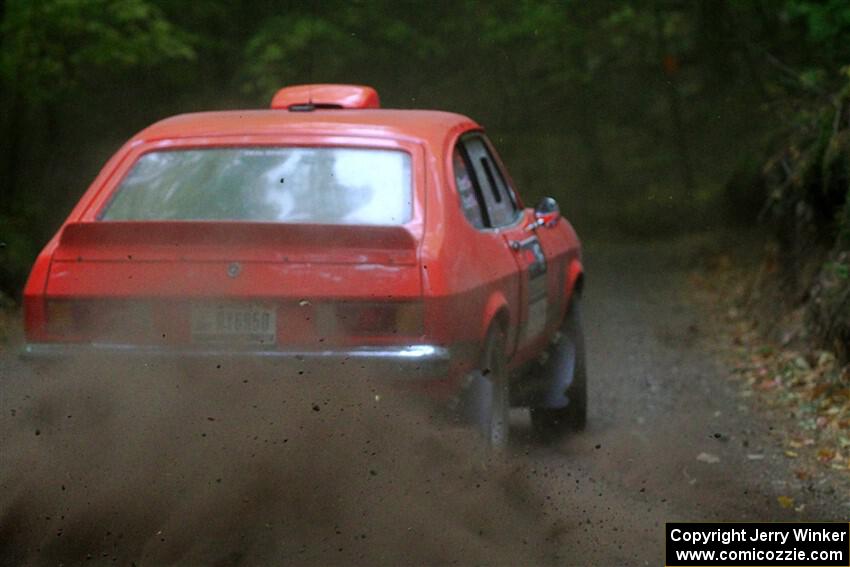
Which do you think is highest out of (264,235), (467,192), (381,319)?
(264,235)

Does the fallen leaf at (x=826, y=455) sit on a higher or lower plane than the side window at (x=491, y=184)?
lower

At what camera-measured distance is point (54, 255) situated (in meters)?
6.17

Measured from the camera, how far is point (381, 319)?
5.82 m

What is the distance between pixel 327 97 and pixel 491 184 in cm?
106

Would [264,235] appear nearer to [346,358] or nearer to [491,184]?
[346,358]

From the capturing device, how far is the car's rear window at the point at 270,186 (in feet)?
20.8

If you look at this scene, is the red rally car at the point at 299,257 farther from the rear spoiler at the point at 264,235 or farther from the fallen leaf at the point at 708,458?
the fallen leaf at the point at 708,458

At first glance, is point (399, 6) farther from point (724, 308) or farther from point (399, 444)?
point (399, 444)

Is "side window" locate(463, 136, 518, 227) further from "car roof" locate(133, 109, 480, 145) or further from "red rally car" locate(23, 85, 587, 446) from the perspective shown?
"car roof" locate(133, 109, 480, 145)

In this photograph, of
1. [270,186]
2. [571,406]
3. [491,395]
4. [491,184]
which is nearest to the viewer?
[491,395]

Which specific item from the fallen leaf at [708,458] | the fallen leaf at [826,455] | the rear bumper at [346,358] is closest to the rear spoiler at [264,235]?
the rear bumper at [346,358]

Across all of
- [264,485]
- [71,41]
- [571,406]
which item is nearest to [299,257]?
[264,485]

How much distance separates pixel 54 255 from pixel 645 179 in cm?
2242

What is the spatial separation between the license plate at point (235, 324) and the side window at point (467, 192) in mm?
1179
